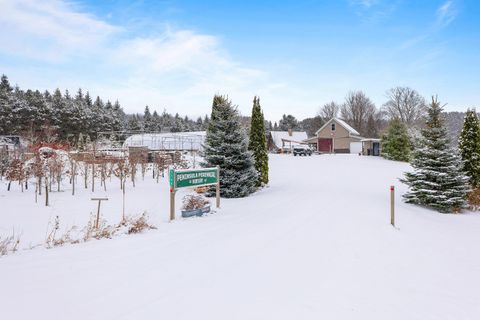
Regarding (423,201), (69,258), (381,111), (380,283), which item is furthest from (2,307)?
(381,111)

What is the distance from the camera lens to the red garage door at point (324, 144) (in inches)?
1967

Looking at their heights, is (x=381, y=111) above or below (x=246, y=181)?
above

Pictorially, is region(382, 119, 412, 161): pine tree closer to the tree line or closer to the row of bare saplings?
the row of bare saplings

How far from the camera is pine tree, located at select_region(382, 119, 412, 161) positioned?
33688 mm

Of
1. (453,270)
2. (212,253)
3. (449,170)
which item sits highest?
(449,170)

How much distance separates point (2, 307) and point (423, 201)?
46.3 feet

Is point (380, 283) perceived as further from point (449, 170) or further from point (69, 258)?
point (449, 170)

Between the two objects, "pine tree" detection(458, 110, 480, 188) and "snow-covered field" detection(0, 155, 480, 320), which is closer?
"snow-covered field" detection(0, 155, 480, 320)

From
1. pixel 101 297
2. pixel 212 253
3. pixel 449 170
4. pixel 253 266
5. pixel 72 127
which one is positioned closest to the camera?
pixel 101 297

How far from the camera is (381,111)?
7331 cm

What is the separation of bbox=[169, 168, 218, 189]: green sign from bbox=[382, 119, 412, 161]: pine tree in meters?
29.4

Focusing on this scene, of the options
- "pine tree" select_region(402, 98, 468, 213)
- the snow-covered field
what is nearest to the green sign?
the snow-covered field

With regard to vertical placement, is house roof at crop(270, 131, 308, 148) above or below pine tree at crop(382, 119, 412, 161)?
above

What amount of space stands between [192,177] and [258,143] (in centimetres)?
722
